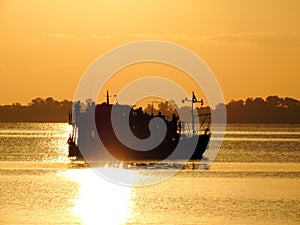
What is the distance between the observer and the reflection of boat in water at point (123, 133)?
124m

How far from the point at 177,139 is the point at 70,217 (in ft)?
224

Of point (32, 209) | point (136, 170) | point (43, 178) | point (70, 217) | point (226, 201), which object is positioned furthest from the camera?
point (136, 170)

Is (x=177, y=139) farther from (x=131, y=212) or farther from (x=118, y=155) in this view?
(x=131, y=212)

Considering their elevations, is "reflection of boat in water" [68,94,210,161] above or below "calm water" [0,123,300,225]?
above

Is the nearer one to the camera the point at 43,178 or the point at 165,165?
the point at 43,178

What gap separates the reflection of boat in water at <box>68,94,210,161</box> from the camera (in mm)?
123750

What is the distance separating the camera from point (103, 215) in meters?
60.2

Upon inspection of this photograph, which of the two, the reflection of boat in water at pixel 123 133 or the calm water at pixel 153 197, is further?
the reflection of boat in water at pixel 123 133

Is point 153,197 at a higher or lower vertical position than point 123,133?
lower

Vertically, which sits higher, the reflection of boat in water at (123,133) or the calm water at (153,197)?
the reflection of boat in water at (123,133)

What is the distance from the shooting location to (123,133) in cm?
12850

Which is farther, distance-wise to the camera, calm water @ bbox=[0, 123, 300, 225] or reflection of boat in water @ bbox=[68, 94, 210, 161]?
reflection of boat in water @ bbox=[68, 94, 210, 161]

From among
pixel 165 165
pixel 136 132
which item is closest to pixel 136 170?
pixel 165 165

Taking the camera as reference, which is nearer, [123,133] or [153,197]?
[153,197]
